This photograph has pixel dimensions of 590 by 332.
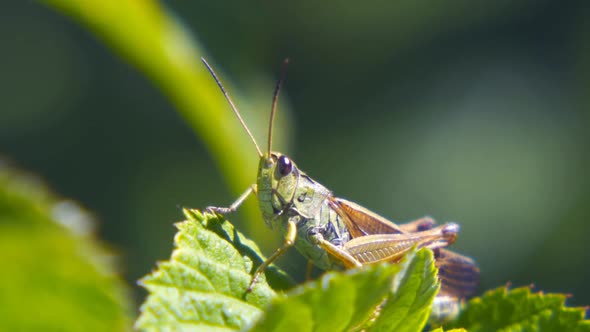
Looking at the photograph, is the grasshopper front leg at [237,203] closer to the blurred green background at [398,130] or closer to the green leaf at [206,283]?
the green leaf at [206,283]

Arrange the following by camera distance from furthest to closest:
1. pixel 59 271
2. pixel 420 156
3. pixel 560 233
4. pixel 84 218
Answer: pixel 420 156, pixel 560 233, pixel 84 218, pixel 59 271

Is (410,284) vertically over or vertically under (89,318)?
over

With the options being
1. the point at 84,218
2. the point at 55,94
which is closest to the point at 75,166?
→ the point at 55,94

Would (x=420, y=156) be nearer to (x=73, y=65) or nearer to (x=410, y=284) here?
(x=73, y=65)

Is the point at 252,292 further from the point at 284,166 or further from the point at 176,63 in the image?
the point at 176,63

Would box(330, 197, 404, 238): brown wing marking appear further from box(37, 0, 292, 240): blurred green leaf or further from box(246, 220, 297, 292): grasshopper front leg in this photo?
box(37, 0, 292, 240): blurred green leaf

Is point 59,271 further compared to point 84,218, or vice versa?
point 84,218

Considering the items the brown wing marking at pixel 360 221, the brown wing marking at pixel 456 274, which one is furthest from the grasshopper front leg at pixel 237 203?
the brown wing marking at pixel 456 274

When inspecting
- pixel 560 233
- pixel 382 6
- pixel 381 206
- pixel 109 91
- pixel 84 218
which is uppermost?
pixel 382 6

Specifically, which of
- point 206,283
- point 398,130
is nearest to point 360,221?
point 206,283
